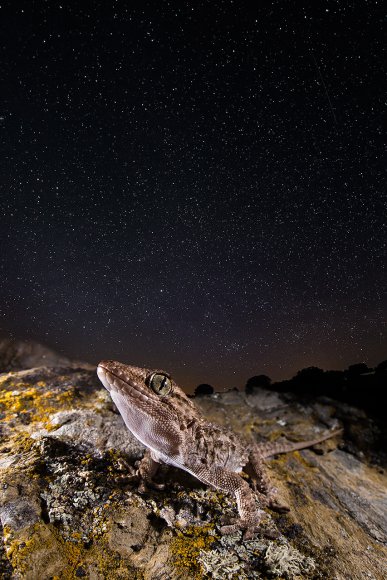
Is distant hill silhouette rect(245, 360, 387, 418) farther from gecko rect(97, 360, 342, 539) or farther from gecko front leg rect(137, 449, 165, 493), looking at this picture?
gecko front leg rect(137, 449, 165, 493)

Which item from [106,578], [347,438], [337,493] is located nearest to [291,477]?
[337,493]

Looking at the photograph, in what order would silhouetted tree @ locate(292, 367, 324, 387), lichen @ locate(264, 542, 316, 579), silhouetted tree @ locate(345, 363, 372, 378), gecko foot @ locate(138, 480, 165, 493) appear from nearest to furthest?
lichen @ locate(264, 542, 316, 579) → gecko foot @ locate(138, 480, 165, 493) → silhouetted tree @ locate(292, 367, 324, 387) → silhouetted tree @ locate(345, 363, 372, 378)

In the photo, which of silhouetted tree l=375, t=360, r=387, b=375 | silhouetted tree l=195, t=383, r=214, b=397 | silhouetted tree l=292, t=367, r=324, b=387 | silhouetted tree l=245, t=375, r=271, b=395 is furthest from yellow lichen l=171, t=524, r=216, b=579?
silhouetted tree l=375, t=360, r=387, b=375

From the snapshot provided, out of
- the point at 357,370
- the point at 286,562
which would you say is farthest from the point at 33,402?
the point at 357,370

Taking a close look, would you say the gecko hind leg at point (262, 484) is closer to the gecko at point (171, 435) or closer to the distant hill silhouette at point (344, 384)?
the gecko at point (171, 435)

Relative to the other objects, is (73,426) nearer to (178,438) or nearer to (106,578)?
(178,438)

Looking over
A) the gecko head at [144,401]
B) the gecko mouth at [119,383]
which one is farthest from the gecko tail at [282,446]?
the gecko mouth at [119,383]

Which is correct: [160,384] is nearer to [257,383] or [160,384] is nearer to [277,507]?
[277,507]
